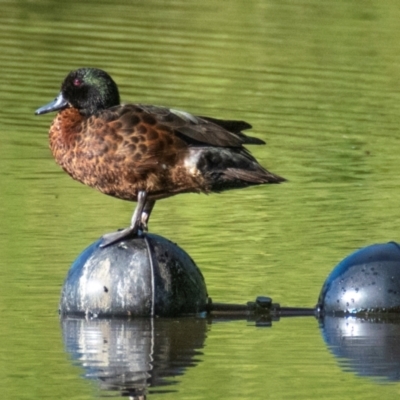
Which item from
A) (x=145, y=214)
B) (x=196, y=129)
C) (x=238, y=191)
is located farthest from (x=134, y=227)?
(x=238, y=191)

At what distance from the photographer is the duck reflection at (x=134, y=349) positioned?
869cm

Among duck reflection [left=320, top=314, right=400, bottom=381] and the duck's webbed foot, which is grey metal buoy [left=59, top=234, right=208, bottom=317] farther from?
duck reflection [left=320, top=314, right=400, bottom=381]

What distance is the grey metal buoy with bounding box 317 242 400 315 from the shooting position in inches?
396

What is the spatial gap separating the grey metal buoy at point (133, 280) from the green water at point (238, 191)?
→ 0.94ft

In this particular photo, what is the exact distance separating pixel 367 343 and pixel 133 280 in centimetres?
147

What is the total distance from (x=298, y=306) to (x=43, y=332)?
175 cm

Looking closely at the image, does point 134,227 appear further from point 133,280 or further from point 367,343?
point 367,343

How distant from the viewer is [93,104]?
1054 cm

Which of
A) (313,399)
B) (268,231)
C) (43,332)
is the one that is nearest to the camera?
(313,399)

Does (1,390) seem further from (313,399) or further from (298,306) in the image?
(298,306)

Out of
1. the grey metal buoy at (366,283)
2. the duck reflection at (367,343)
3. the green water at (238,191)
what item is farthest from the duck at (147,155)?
the duck reflection at (367,343)

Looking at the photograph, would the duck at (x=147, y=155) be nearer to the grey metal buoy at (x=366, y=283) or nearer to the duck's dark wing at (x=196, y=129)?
the duck's dark wing at (x=196, y=129)

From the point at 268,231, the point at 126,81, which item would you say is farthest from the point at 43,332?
the point at 126,81

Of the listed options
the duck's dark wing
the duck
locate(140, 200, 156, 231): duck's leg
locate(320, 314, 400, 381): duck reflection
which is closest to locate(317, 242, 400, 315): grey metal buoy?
locate(320, 314, 400, 381): duck reflection
